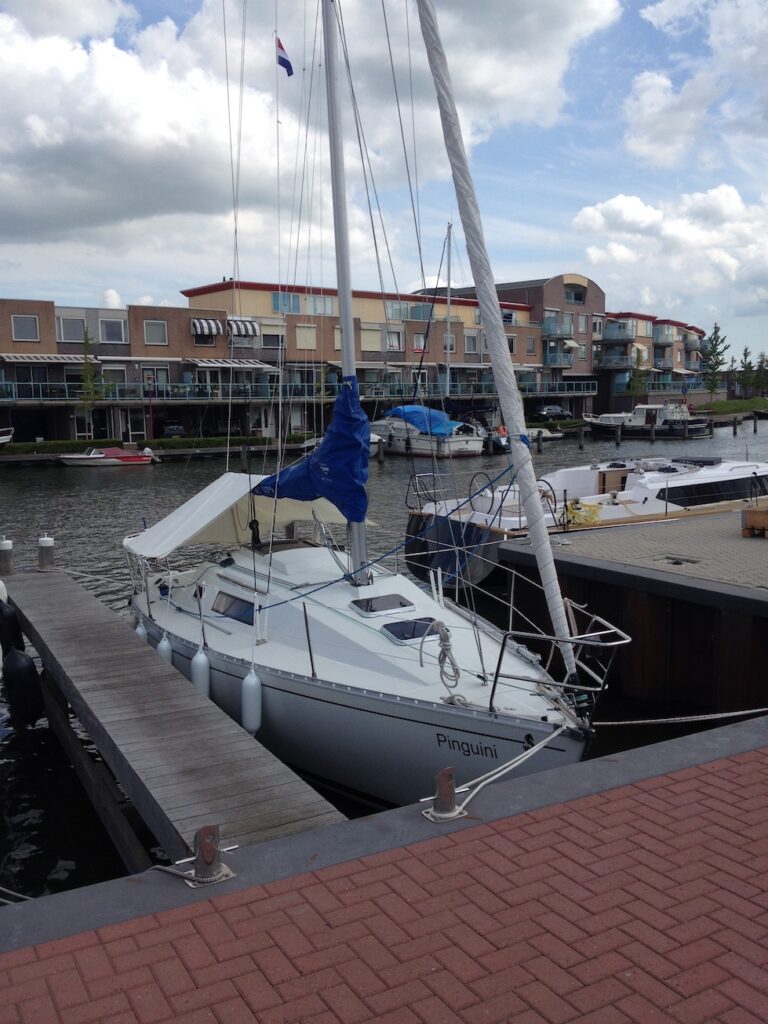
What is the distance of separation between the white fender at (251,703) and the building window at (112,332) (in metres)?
52.6

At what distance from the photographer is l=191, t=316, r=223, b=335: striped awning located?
59812 millimetres

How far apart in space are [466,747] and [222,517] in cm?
656

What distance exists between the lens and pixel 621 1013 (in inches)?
167

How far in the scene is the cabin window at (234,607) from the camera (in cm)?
1180

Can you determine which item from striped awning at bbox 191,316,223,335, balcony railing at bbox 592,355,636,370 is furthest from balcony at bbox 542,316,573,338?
striped awning at bbox 191,316,223,335

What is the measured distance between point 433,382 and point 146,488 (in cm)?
3245

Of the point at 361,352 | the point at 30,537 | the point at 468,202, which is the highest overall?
the point at 361,352

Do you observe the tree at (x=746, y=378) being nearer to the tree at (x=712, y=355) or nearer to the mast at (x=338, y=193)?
the tree at (x=712, y=355)

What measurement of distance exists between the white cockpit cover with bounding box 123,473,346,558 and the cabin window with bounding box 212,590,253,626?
3.23 ft

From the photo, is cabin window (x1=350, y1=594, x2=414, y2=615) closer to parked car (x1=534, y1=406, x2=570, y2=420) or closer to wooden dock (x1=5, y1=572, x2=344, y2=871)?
wooden dock (x1=5, y1=572, x2=344, y2=871)

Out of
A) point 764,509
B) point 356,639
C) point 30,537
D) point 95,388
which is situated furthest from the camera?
point 95,388

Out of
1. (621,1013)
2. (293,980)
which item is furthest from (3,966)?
(621,1013)

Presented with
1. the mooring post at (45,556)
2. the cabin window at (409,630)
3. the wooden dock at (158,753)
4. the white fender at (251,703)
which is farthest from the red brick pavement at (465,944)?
the mooring post at (45,556)

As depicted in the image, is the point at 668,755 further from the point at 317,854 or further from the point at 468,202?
the point at 468,202
